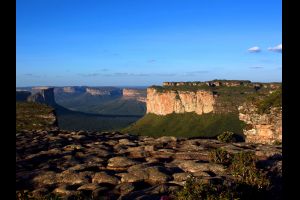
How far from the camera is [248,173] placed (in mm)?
18000

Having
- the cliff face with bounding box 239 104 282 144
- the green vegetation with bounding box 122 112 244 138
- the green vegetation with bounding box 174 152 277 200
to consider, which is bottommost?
the green vegetation with bounding box 122 112 244 138

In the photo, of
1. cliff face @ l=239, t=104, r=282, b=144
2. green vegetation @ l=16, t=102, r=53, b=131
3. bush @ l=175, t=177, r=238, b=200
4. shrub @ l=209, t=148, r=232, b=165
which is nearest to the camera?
bush @ l=175, t=177, r=238, b=200

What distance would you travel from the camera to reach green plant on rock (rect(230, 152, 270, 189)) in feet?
54.7

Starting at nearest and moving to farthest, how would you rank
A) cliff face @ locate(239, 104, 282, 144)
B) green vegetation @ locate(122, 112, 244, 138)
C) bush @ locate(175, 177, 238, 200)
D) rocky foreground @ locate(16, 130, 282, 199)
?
1. bush @ locate(175, 177, 238, 200)
2. rocky foreground @ locate(16, 130, 282, 199)
3. cliff face @ locate(239, 104, 282, 144)
4. green vegetation @ locate(122, 112, 244, 138)

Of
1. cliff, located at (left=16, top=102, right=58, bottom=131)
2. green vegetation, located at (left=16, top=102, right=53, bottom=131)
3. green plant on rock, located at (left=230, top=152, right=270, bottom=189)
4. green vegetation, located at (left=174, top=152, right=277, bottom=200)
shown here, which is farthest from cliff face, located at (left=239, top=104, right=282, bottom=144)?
green vegetation, located at (left=174, top=152, right=277, bottom=200)

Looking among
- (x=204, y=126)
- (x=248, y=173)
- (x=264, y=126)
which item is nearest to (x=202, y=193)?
(x=248, y=173)

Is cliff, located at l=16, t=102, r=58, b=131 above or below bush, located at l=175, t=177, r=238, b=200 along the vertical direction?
below

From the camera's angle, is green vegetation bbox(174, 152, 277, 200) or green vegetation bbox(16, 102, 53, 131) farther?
green vegetation bbox(16, 102, 53, 131)

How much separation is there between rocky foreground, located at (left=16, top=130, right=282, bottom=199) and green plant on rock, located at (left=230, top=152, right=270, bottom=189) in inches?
22.3

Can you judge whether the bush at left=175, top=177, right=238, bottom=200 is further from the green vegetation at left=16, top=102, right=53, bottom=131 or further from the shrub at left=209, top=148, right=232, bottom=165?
the green vegetation at left=16, top=102, right=53, bottom=131

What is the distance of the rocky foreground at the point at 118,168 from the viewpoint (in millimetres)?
17047

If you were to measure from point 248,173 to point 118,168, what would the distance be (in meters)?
7.23

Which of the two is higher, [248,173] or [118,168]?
[248,173]

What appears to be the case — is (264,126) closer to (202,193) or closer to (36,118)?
(36,118)
